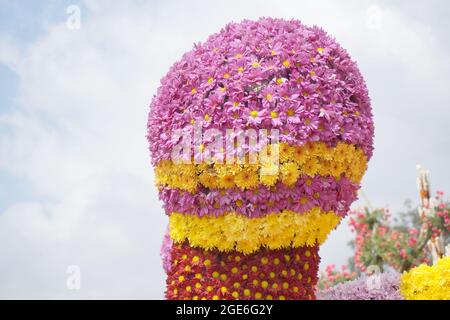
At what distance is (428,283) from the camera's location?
705 centimetres

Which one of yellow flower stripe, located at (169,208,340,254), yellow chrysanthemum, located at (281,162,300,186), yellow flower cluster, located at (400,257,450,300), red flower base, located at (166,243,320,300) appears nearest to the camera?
yellow chrysanthemum, located at (281,162,300,186)

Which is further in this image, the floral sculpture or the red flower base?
the red flower base

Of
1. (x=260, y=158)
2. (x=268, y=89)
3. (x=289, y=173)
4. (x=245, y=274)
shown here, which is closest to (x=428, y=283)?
(x=245, y=274)

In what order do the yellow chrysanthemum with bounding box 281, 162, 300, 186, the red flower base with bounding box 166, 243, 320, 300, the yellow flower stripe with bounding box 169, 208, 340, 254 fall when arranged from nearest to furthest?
1. the yellow chrysanthemum with bounding box 281, 162, 300, 186
2. the yellow flower stripe with bounding box 169, 208, 340, 254
3. the red flower base with bounding box 166, 243, 320, 300

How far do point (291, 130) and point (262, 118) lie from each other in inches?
12.0

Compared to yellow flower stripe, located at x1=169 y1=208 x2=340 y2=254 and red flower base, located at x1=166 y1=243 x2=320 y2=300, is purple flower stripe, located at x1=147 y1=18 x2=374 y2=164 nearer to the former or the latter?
yellow flower stripe, located at x1=169 y1=208 x2=340 y2=254

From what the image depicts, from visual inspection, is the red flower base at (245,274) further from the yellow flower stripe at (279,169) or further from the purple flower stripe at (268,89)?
the purple flower stripe at (268,89)

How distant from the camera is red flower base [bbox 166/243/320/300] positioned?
6141 millimetres

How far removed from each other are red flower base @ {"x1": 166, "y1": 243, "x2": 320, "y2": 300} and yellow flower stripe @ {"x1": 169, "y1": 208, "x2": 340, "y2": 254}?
0.34 ft

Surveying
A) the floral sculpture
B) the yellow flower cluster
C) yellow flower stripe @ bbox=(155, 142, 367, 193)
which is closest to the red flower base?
the floral sculpture

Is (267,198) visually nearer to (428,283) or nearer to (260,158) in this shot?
(260,158)

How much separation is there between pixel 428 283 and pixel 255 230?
94.9 inches
